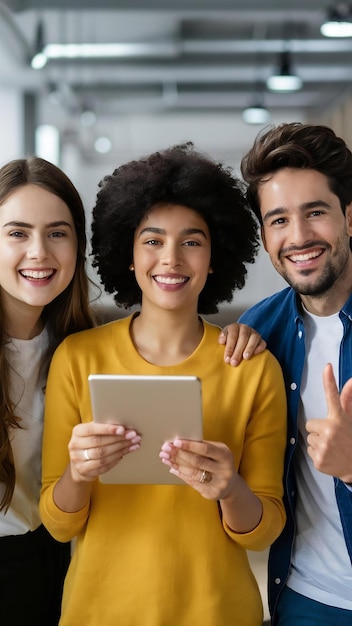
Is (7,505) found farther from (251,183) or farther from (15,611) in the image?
(251,183)

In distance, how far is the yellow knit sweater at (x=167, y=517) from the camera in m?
1.73

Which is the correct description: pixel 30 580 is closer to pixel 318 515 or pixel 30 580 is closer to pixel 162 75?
pixel 318 515

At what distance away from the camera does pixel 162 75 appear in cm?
956

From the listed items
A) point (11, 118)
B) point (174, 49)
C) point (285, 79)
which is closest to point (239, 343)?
point (285, 79)

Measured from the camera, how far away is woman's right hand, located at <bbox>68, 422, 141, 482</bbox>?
1.58 metres

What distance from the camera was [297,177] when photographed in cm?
206

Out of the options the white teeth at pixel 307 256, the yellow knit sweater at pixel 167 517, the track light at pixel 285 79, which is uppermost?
the track light at pixel 285 79

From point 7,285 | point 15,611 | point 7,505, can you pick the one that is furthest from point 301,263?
point 15,611

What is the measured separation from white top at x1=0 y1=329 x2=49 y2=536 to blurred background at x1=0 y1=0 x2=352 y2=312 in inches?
183

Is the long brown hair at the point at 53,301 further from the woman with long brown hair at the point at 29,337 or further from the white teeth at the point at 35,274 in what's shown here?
the white teeth at the point at 35,274

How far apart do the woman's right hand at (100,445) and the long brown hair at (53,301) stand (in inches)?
13.6

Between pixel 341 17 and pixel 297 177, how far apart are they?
4.23 m

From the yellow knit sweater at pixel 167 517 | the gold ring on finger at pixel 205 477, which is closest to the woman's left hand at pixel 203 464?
the gold ring on finger at pixel 205 477

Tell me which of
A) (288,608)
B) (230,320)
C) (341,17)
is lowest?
(288,608)
